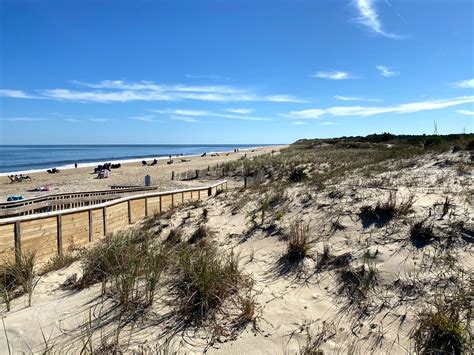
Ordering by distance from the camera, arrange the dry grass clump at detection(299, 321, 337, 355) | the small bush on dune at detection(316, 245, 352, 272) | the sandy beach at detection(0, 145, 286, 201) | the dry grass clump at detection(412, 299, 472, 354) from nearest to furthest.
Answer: the dry grass clump at detection(412, 299, 472, 354)
the dry grass clump at detection(299, 321, 337, 355)
the small bush on dune at detection(316, 245, 352, 272)
the sandy beach at detection(0, 145, 286, 201)

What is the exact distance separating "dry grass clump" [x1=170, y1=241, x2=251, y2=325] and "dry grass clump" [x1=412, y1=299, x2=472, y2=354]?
5.31 feet

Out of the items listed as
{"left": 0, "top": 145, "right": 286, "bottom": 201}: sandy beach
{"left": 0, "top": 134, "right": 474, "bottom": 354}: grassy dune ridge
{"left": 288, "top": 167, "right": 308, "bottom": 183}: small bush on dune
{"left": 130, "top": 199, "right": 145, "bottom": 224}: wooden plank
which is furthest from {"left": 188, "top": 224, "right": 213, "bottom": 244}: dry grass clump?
{"left": 0, "top": 145, "right": 286, "bottom": 201}: sandy beach

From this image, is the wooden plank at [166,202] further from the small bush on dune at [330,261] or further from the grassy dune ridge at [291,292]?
the small bush on dune at [330,261]

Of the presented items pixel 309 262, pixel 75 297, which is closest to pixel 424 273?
pixel 309 262

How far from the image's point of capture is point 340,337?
10.7ft

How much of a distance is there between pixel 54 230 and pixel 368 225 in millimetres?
6312

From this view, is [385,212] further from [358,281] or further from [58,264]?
[58,264]

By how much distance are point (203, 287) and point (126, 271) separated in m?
1.18

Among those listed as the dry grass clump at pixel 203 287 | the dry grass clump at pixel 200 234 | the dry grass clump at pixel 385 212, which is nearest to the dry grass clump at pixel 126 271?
the dry grass clump at pixel 203 287

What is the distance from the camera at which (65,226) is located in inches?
307

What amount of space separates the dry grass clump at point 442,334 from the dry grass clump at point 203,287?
1618 millimetres

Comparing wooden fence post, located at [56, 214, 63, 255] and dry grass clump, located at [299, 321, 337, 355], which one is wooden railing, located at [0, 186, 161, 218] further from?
dry grass clump, located at [299, 321, 337, 355]

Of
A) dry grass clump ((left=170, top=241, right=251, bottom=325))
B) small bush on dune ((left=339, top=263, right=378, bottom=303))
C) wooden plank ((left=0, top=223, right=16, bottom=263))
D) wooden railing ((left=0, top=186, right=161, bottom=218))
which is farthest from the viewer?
wooden railing ((left=0, top=186, right=161, bottom=218))

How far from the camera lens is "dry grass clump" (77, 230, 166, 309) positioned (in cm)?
396
